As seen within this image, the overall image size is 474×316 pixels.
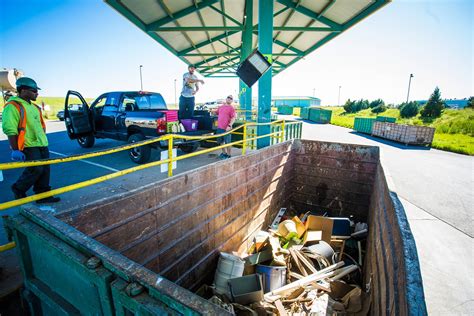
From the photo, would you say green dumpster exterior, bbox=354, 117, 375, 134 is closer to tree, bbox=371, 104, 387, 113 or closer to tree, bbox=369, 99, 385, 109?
tree, bbox=371, 104, 387, 113

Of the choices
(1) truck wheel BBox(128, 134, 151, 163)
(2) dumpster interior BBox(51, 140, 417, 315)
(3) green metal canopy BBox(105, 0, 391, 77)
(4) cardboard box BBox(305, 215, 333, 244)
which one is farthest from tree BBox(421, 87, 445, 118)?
(1) truck wheel BBox(128, 134, 151, 163)

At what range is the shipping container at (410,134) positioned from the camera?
14.3 meters

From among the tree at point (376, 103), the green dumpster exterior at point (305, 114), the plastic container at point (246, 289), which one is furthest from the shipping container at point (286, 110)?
the plastic container at point (246, 289)

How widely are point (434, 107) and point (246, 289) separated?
3777 centimetres

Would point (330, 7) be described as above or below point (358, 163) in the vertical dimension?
above

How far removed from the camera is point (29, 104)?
3.58 m

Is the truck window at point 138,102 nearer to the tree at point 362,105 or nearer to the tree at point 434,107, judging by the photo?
the tree at point 434,107

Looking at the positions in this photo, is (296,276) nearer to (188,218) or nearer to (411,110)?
(188,218)

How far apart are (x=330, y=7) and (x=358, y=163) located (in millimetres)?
6716

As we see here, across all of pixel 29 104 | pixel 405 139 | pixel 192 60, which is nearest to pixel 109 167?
pixel 29 104

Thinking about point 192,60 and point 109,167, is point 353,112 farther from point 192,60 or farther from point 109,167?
point 109,167

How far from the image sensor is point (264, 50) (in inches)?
320

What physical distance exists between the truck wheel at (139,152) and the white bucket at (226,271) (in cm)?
374

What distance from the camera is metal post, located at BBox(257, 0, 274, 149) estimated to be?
787 cm
